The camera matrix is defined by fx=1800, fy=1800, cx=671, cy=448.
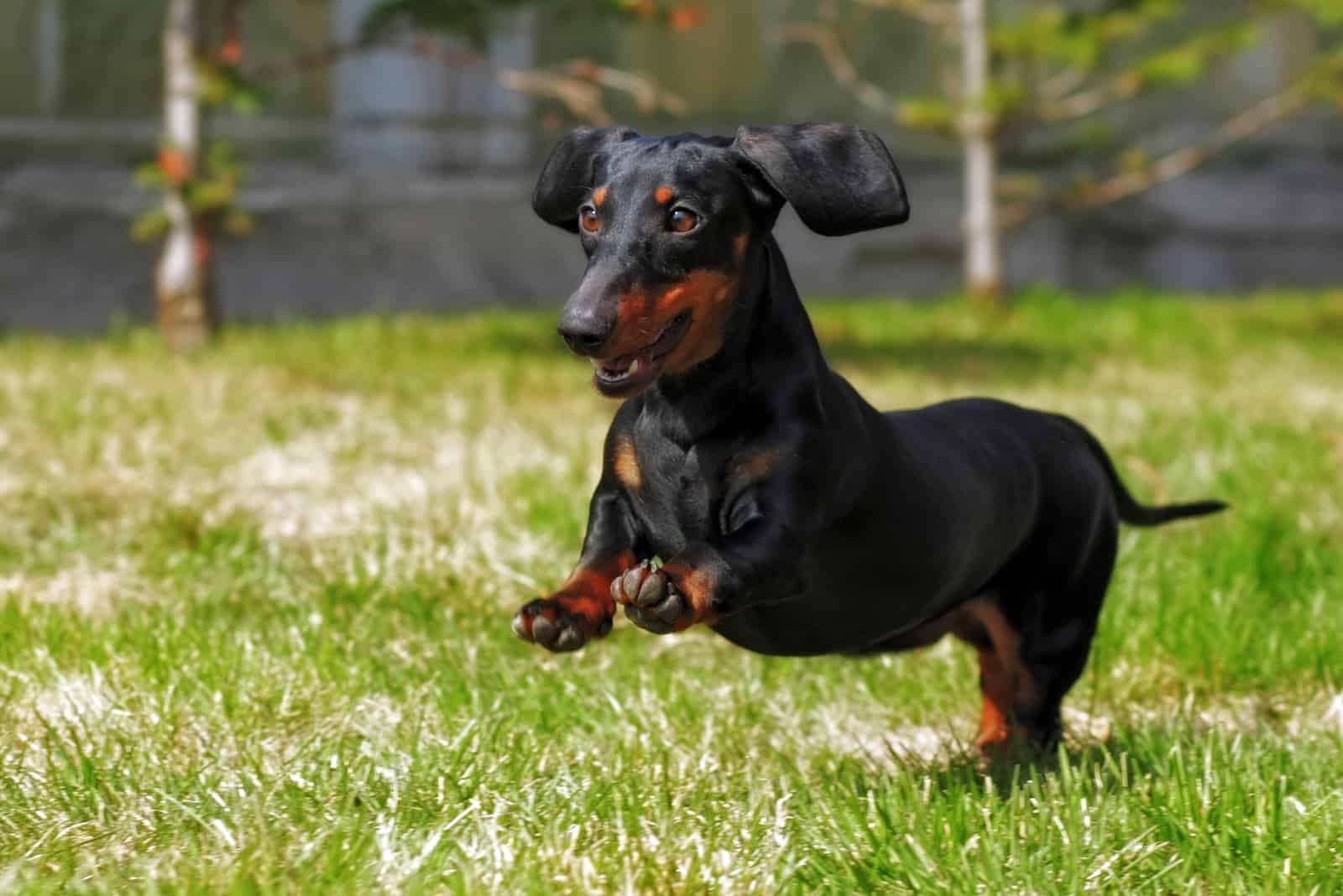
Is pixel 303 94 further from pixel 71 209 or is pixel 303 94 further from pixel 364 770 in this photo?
pixel 364 770

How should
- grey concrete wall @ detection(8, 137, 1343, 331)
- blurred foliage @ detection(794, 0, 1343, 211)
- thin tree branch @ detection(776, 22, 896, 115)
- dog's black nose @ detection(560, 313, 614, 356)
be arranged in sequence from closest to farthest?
dog's black nose @ detection(560, 313, 614, 356) → blurred foliage @ detection(794, 0, 1343, 211) → grey concrete wall @ detection(8, 137, 1343, 331) → thin tree branch @ detection(776, 22, 896, 115)

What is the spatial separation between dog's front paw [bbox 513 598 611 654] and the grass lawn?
1.02ft

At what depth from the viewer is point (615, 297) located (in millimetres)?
2441

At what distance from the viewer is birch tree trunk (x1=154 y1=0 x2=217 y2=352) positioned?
8.66 m

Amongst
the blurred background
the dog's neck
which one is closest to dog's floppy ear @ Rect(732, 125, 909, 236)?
the dog's neck

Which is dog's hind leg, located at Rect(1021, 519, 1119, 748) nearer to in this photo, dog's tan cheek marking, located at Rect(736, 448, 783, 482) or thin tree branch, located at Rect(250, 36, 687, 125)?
dog's tan cheek marking, located at Rect(736, 448, 783, 482)

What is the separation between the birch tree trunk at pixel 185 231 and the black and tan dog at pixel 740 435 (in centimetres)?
612

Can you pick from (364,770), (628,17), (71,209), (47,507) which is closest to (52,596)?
(47,507)

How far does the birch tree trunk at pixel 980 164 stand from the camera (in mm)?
11211

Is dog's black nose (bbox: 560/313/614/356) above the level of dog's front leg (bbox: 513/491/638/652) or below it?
above

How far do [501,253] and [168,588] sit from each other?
8.25 metres

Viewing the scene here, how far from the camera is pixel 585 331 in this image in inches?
93.7

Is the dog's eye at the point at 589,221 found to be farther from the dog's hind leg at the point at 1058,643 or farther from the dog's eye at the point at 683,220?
the dog's hind leg at the point at 1058,643

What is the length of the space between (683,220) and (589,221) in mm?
178
